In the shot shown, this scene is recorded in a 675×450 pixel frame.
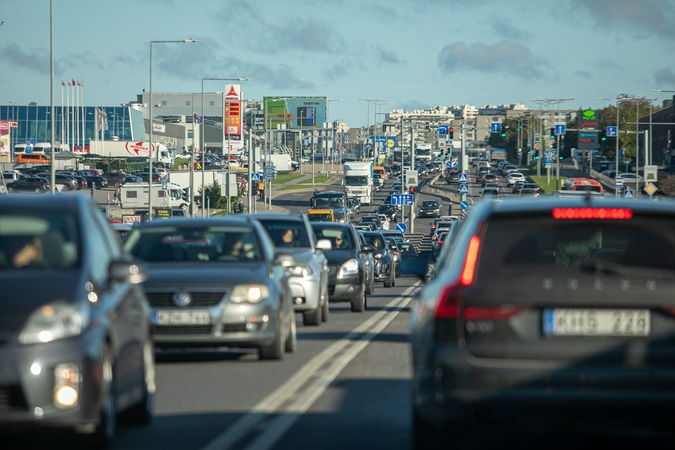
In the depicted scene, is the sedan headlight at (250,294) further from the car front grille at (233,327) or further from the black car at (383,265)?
the black car at (383,265)

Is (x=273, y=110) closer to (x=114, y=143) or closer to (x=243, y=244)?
(x=114, y=143)

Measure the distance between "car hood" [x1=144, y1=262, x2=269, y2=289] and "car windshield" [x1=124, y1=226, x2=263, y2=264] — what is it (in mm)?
315

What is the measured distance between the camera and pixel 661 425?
5941 mm

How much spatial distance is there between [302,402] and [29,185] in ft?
263

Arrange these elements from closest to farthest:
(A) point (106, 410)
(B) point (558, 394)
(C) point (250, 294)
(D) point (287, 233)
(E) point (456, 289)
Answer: (B) point (558, 394) → (E) point (456, 289) → (A) point (106, 410) → (C) point (250, 294) → (D) point (287, 233)

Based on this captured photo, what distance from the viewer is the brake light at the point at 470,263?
605 cm

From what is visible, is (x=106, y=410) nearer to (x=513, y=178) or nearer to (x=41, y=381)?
(x=41, y=381)

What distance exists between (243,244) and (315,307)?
483 centimetres

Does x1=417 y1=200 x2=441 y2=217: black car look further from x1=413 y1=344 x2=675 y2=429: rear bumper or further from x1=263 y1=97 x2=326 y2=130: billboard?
x1=413 y1=344 x2=675 y2=429: rear bumper

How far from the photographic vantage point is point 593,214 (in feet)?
20.6

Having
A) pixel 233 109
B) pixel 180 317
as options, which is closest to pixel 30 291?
pixel 180 317

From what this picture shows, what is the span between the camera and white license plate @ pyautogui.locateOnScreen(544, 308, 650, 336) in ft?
19.3

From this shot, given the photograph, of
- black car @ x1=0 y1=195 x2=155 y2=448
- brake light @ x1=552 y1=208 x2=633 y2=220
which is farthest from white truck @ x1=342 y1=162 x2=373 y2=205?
brake light @ x1=552 y1=208 x2=633 y2=220

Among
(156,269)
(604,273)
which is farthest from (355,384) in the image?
(604,273)
